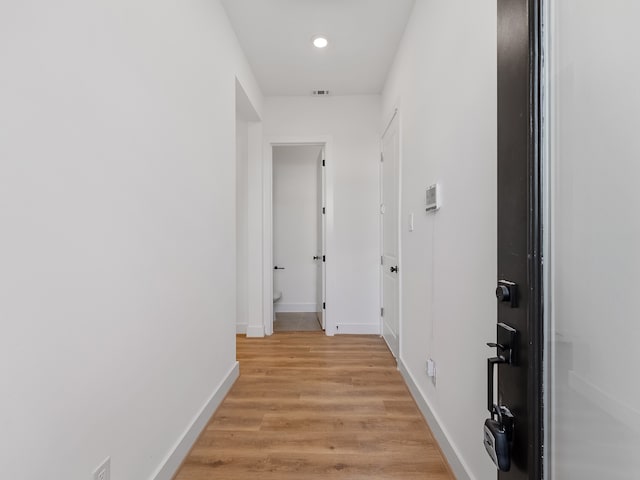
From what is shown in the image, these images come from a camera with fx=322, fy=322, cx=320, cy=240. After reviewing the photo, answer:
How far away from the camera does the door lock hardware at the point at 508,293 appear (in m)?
0.69

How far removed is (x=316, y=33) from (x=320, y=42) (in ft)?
0.35

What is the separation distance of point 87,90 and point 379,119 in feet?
10.6

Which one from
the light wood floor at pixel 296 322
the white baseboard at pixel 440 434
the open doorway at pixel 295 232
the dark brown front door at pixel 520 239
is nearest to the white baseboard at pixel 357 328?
the light wood floor at pixel 296 322

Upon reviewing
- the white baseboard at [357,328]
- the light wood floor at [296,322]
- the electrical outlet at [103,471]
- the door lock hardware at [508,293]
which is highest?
the door lock hardware at [508,293]

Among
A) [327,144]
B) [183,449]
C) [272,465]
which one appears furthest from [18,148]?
[327,144]

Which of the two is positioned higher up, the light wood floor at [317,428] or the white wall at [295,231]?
the white wall at [295,231]

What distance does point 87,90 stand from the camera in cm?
101

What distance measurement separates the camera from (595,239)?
0.62 metres

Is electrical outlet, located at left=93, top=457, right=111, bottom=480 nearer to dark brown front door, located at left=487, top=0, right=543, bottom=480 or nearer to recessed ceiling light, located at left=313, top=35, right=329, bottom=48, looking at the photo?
A: dark brown front door, located at left=487, top=0, right=543, bottom=480

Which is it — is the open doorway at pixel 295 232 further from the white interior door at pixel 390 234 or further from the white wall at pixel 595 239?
the white wall at pixel 595 239

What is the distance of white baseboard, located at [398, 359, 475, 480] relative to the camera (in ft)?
4.79

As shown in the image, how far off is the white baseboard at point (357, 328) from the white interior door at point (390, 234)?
174mm

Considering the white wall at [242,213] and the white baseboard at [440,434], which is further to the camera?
the white wall at [242,213]

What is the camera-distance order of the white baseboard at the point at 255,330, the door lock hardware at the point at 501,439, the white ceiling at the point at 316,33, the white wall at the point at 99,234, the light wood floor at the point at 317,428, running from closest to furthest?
the door lock hardware at the point at 501,439 → the white wall at the point at 99,234 → the light wood floor at the point at 317,428 → the white ceiling at the point at 316,33 → the white baseboard at the point at 255,330
